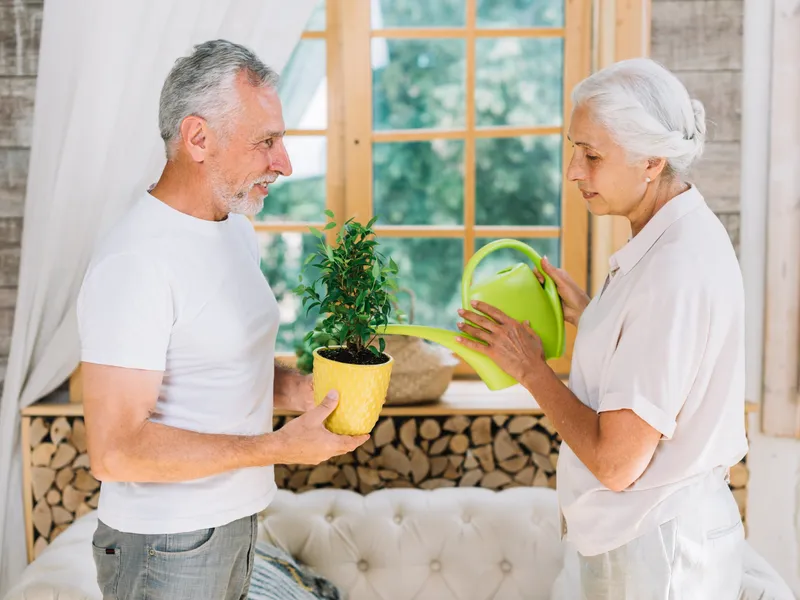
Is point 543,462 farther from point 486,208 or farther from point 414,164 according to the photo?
point 414,164

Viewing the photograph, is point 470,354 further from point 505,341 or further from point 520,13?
point 520,13

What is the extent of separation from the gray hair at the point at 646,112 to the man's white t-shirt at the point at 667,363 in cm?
9

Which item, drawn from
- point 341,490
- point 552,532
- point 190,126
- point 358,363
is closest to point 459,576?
point 552,532

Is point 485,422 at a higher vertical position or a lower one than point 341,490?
higher

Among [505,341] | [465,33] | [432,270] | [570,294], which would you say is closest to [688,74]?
[465,33]

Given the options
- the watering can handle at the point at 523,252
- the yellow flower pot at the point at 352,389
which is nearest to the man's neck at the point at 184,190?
the yellow flower pot at the point at 352,389

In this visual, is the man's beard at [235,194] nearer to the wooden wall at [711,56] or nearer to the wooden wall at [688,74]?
the wooden wall at [688,74]

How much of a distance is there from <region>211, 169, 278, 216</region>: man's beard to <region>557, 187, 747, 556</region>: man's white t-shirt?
61cm

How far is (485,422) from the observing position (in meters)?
2.42

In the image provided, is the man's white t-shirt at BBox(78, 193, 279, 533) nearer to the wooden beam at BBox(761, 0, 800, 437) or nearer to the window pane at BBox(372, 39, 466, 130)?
the window pane at BBox(372, 39, 466, 130)

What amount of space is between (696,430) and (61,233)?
1.79m

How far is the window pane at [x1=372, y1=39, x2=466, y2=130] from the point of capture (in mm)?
2596

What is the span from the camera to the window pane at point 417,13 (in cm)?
257

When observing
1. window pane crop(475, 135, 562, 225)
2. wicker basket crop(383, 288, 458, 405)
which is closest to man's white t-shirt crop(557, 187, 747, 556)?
wicker basket crop(383, 288, 458, 405)
